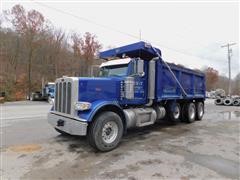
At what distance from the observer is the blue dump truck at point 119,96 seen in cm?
470

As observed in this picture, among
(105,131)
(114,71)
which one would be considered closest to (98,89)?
(105,131)

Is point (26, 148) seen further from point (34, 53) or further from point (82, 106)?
point (34, 53)

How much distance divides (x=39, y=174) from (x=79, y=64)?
92.9 feet

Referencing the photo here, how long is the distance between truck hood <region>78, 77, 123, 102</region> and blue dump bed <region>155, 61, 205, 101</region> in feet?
5.69

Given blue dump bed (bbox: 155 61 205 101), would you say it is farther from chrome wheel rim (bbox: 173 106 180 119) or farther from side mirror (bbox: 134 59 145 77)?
side mirror (bbox: 134 59 145 77)

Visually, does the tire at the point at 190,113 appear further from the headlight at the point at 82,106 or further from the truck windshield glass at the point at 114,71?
the headlight at the point at 82,106

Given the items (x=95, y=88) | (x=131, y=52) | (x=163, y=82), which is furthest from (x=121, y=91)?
(x=163, y=82)

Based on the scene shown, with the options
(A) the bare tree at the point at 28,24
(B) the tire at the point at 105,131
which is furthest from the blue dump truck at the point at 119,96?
(A) the bare tree at the point at 28,24

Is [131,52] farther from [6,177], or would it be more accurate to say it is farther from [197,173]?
[6,177]

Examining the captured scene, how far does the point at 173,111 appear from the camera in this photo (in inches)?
318

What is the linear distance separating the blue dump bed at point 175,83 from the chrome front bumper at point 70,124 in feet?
10.2

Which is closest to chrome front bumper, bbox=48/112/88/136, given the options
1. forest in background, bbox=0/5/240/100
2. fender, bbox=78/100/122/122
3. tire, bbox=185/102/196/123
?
fender, bbox=78/100/122/122

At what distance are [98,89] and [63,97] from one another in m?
0.92

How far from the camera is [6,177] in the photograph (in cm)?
336
